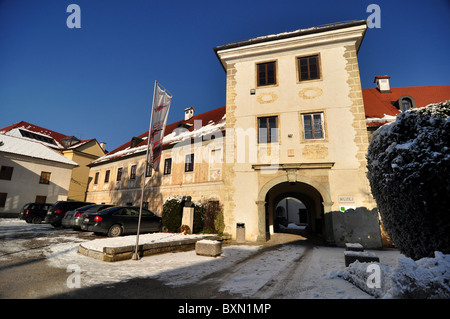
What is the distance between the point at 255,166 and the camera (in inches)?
472

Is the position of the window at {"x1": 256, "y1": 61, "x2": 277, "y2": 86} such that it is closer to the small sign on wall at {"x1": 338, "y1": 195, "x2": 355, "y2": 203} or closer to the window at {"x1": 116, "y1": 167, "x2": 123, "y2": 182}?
the small sign on wall at {"x1": 338, "y1": 195, "x2": 355, "y2": 203}

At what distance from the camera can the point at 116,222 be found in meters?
10.1

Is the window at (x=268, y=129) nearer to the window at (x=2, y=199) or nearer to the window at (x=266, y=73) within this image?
the window at (x=266, y=73)

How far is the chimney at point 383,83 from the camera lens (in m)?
18.5

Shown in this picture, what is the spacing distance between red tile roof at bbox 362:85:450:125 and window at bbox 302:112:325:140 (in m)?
3.53

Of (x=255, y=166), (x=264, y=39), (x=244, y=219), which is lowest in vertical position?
(x=244, y=219)

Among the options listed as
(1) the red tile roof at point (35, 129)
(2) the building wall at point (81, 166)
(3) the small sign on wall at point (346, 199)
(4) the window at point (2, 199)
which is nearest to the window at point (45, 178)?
(4) the window at point (2, 199)

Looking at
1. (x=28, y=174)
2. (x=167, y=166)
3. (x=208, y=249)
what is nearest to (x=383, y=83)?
(x=167, y=166)

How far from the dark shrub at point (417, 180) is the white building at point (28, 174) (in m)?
31.2

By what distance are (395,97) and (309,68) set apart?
381 inches

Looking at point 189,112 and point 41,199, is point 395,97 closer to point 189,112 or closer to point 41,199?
point 189,112
